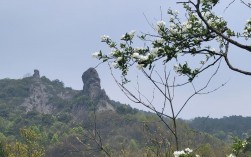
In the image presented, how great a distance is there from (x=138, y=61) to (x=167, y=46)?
531 millimetres

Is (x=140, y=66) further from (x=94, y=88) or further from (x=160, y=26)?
(x=94, y=88)

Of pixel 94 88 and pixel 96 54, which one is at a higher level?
pixel 94 88

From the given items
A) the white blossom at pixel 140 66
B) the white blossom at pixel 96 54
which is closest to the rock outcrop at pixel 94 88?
the white blossom at pixel 96 54

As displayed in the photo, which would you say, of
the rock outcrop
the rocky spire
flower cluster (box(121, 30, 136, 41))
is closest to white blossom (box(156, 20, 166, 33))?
flower cluster (box(121, 30, 136, 41))

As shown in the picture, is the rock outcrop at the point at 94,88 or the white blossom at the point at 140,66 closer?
the white blossom at the point at 140,66

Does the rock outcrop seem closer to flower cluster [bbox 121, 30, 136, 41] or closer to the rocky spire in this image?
the rocky spire

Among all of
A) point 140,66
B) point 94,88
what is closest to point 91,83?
point 94,88

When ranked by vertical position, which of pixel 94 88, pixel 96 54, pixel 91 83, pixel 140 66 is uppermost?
pixel 91 83

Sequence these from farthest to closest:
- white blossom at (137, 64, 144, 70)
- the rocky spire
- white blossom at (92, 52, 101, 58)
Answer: the rocky spire, white blossom at (92, 52, 101, 58), white blossom at (137, 64, 144, 70)

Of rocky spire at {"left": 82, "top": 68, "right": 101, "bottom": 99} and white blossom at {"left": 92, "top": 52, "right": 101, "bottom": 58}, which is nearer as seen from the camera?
white blossom at {"left": 92, "top": 52, "right": 101, "bottom": 58}

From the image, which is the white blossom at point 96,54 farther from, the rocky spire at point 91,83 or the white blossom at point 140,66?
the rocky spire at point 91,83

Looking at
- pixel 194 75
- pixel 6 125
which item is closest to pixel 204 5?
pixel 194 75

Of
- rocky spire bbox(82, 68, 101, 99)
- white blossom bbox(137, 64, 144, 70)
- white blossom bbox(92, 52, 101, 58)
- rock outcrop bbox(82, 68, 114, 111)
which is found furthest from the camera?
rocky spire bbox(82, 68, 101, 99)

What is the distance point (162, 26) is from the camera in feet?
22.4
